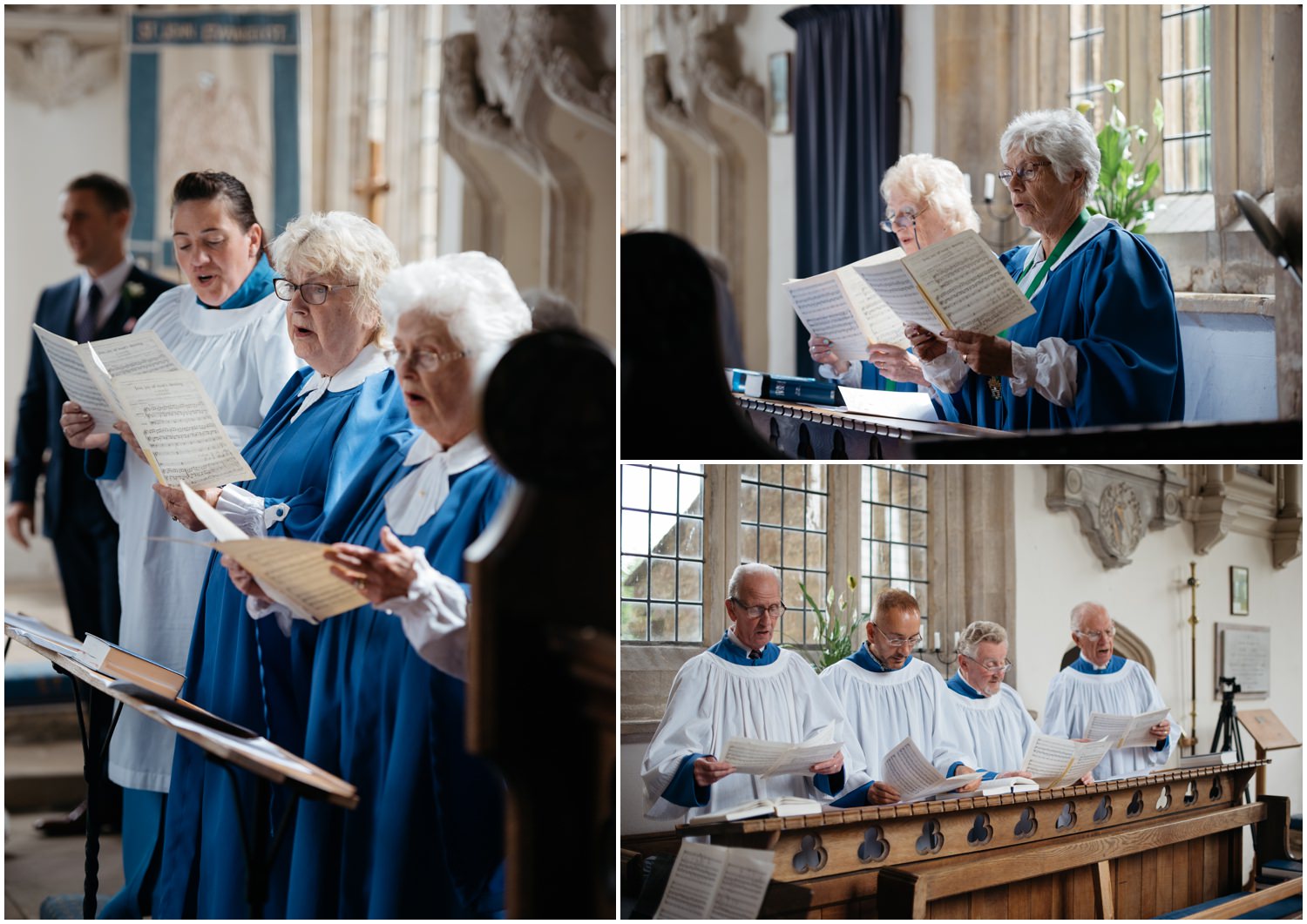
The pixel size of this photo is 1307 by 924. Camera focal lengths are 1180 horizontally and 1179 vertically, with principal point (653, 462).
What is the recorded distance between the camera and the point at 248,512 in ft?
10.1

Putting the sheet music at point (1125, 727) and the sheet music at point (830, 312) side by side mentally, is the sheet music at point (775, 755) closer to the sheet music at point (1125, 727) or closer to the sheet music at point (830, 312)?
the sheet music at point (1125, 727)

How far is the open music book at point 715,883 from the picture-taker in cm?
294

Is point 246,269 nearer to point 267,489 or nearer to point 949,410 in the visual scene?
point 267,489

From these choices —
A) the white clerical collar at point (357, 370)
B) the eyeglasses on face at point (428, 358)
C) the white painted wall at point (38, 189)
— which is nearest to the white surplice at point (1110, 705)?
the eyeglasses on face at point (428, 358)

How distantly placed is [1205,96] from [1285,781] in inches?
104

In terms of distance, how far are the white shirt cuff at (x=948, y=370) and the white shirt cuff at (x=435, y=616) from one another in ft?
4.68

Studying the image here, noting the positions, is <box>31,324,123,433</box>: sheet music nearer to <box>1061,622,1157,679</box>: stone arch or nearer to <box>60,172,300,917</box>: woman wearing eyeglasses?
<box>60,172,300,917</box>: woman wearing eyeglasses

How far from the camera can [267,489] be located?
317 centimetres

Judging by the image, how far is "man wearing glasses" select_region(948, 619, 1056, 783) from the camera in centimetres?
316

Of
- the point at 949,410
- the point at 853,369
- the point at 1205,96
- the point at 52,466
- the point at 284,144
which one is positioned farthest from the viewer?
the point at 284,144

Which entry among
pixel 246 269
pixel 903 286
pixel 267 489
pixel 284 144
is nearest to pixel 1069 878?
pixel 903 286

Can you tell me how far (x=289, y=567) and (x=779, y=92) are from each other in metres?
4.69

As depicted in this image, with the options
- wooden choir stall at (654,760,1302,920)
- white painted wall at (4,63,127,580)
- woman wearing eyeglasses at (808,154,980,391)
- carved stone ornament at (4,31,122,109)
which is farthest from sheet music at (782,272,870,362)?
carved stone ornament at (4,31,122,109)

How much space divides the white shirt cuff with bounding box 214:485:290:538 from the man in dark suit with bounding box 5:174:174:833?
1.76 meters
